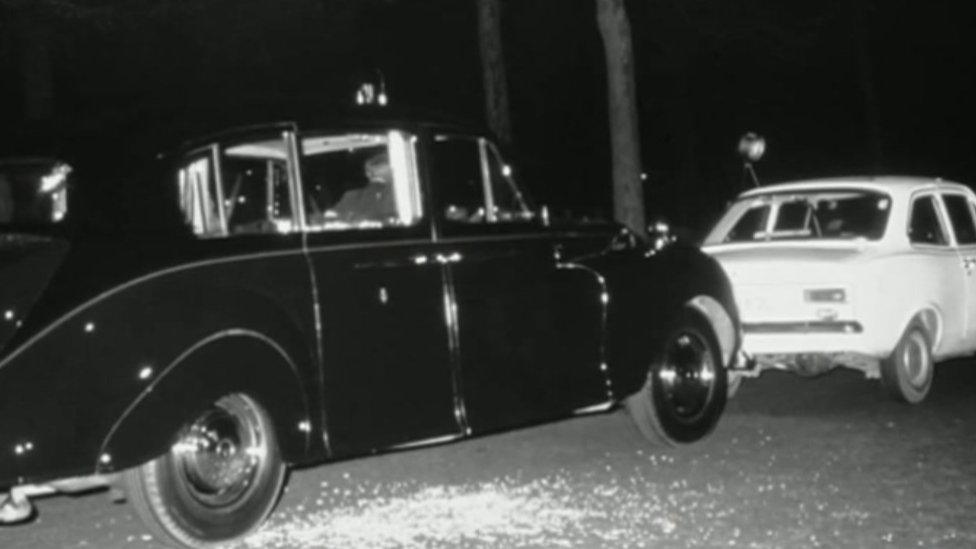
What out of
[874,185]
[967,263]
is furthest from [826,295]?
[967,263]

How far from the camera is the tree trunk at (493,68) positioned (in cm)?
2103

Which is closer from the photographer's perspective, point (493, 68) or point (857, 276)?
point (857, 276)

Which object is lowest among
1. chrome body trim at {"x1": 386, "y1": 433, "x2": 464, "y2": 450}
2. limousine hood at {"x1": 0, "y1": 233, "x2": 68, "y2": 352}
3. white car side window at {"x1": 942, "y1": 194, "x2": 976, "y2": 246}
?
chrome body trim at {"x1": 386, "y1": 433, "x2": 464, "y2": 450}

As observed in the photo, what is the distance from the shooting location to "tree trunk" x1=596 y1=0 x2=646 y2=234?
1861 cm

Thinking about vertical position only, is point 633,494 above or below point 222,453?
below

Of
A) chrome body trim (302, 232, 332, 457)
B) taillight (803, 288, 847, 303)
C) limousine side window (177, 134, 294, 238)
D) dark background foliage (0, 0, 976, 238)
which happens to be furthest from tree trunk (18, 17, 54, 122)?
chrome body trim (302, 232, 332, 457)

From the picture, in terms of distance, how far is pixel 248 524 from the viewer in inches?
300

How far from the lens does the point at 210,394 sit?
7188 mm

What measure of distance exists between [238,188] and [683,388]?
154 inches

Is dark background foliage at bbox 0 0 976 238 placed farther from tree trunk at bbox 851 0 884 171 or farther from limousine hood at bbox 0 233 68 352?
limousine hood at bbox 0 233 68 352

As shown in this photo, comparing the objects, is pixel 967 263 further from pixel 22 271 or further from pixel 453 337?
pixel 22 271

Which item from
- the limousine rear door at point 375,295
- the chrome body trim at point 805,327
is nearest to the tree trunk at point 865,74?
the chrome body trim at point 805,327

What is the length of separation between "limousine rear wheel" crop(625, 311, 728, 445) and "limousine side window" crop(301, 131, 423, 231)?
2403mm

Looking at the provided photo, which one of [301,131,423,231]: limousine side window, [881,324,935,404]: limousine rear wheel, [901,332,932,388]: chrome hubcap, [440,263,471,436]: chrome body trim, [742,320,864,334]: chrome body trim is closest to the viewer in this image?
[301,131,423,231]: limousine side window
